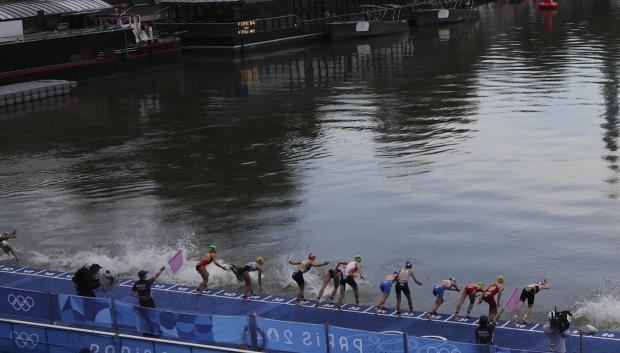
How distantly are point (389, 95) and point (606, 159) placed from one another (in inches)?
910

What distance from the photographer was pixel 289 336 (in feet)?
77.9

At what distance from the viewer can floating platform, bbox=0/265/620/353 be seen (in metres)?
26.2

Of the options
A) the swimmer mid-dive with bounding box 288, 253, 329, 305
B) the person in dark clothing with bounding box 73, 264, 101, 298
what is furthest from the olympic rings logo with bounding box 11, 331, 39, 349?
the swimmer mid-dive with bounding box 288, 253, 329, 305

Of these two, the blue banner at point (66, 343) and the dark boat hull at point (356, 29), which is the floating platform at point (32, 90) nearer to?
the dark boat hull at point (356, 29)

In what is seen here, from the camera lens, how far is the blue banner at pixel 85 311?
26000mm

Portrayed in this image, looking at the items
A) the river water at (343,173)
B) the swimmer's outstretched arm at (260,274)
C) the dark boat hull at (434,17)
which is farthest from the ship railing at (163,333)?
the dark boat hull at (434,17)

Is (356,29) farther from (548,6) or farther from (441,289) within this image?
(441,289)

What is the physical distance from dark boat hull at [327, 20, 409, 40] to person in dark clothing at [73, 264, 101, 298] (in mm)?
77126

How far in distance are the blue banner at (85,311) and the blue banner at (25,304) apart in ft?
1.67

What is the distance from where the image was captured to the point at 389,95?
6819 cm

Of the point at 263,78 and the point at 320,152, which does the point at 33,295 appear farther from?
the point at 263,78

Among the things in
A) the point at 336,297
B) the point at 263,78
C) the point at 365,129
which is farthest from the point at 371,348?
the point at 263,78

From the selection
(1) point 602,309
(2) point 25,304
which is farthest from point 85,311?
(1) point 602,309

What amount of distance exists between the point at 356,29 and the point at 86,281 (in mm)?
78707
